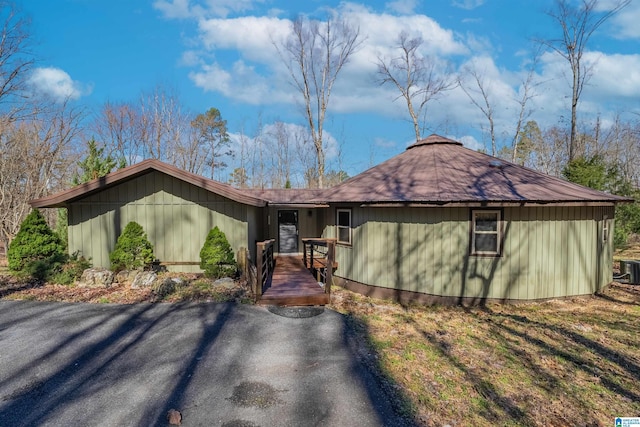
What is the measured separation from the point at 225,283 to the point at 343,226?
3.94 metres

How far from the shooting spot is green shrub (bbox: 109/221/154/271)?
1012cm

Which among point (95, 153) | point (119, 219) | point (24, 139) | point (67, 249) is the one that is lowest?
point (67, 249)

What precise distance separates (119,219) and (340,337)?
27.4ft

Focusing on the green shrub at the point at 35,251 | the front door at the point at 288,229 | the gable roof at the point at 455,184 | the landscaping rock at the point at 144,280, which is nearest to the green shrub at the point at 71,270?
the green shrub at the point at 35,251

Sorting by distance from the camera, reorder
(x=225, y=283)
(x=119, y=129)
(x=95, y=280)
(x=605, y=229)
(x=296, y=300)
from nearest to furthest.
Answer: (x=296, y=300) → (x=95, y=280) → (x=225, y=283) → (x=605, y=229) → (x=119, y=129)

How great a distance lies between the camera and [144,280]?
915cm

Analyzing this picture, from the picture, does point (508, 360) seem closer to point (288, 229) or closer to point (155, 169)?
point (155, 169)

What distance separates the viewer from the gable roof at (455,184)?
334 inches

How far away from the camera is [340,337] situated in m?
6.08

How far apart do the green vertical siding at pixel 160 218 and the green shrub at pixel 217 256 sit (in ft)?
2.06

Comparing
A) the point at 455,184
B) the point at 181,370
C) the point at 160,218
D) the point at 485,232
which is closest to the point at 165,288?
the point at 160,218

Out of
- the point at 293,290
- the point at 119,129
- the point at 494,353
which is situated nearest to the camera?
the point at 494,353

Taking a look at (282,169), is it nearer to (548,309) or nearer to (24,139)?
(24,139)

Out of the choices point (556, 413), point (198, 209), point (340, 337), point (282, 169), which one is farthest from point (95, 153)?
point (282, 169)
